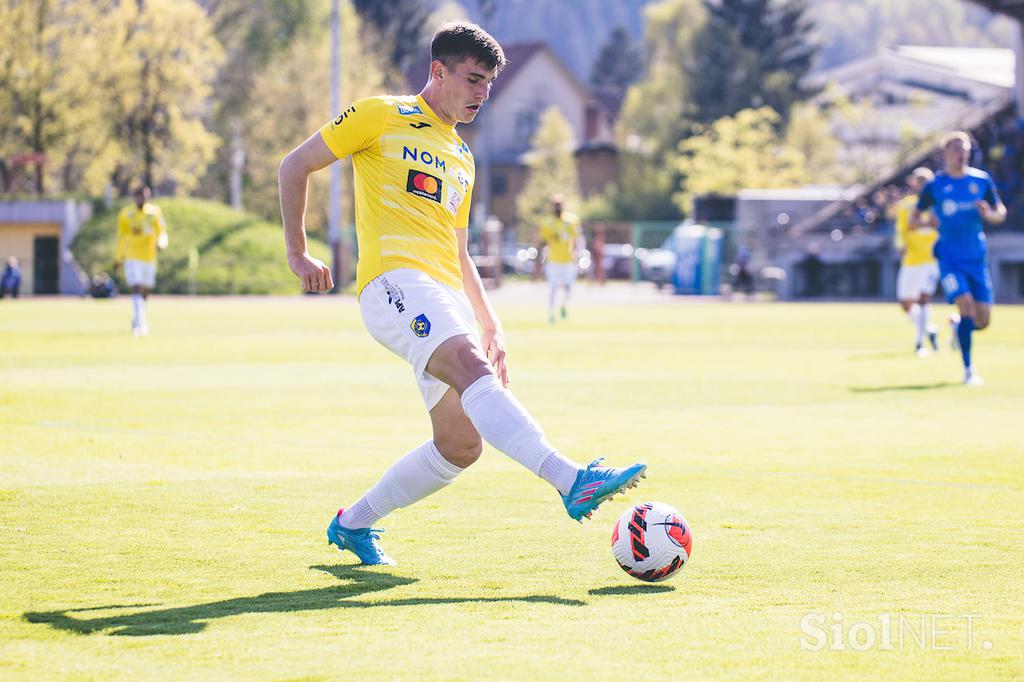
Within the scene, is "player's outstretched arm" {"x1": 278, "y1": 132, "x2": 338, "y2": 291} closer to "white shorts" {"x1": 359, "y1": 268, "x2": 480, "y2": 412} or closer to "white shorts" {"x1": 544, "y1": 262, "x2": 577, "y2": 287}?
"white shorts" {"x1": 359, "y1": 268, "x2": 480, "y2": 412}

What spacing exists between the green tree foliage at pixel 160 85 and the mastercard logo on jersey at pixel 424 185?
52.1 meters

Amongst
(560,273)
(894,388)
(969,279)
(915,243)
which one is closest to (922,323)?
(915,243)

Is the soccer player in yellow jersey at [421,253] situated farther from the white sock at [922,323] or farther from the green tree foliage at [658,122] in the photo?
the green tree foliage at [658,122]

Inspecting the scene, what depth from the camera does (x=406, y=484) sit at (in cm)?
646

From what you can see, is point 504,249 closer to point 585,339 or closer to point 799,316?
point 799,316

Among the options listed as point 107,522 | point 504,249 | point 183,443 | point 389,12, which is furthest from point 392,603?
point 389,12

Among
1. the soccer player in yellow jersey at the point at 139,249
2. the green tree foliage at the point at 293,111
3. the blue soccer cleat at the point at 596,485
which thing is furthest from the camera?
the green tree foliage at the point at 293,111

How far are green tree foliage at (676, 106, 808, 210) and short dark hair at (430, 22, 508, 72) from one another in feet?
206

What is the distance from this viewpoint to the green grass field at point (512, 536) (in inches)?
195

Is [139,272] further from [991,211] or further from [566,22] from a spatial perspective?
[566,22]

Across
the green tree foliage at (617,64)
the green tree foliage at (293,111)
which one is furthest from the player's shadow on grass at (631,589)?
the green tree foliage at (617,64)

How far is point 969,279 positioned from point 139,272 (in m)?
15.2

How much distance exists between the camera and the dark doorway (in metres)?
53.0

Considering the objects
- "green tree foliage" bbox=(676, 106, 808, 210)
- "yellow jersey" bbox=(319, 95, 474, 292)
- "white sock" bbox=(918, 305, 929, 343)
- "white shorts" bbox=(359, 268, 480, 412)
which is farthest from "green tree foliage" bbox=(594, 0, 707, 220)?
"white shorts" bbox=(359, 268, 480, 412)
